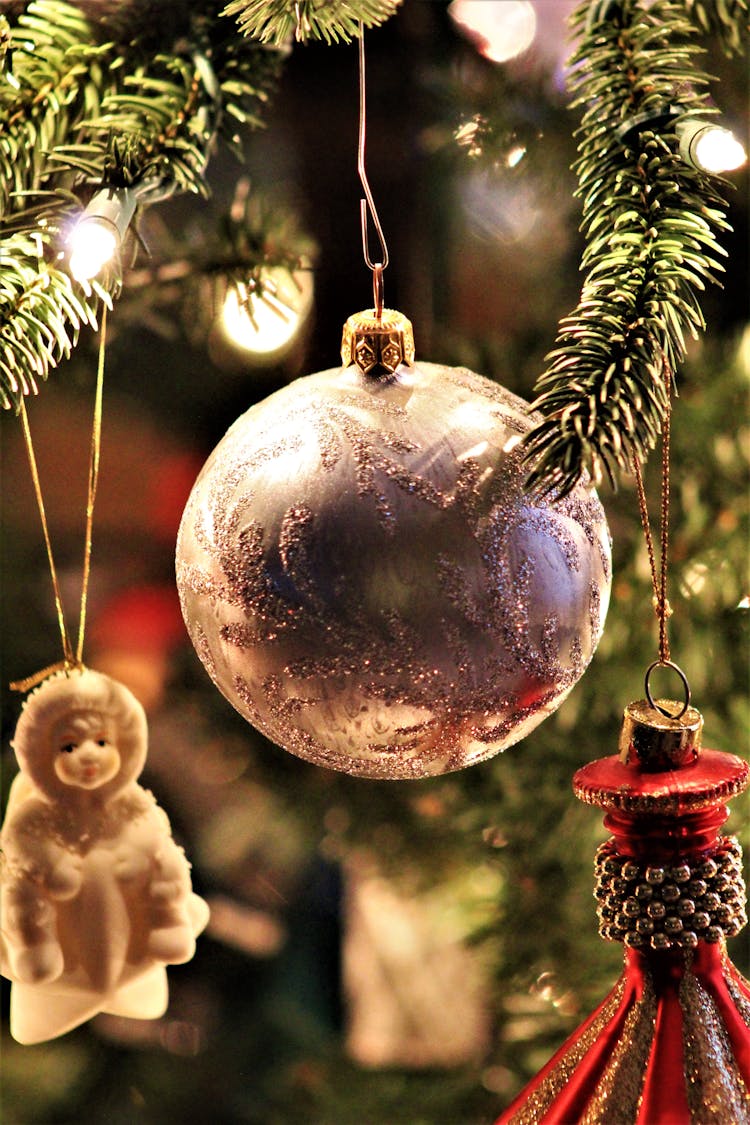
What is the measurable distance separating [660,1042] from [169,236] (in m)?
0.53

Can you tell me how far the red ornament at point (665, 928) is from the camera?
491 mm

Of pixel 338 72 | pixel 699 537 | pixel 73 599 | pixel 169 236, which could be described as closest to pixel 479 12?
pixel 338 72

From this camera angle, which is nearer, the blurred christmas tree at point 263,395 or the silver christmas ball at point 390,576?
the silver christmas ball at point 390,576

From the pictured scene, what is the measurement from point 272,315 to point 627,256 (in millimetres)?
349

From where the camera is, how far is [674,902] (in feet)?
1.65

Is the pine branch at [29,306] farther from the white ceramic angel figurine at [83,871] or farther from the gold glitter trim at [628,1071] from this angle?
the gold glitter trim at [628,1071]

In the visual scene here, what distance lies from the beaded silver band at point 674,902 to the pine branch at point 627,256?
6.8 inches

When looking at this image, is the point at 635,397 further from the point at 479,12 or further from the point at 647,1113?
the point at 479,12

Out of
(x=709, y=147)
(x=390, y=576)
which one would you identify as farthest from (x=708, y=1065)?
(x=709, y=147)

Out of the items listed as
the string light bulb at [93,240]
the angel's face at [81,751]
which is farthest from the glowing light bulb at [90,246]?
the angel's face at [81,751]

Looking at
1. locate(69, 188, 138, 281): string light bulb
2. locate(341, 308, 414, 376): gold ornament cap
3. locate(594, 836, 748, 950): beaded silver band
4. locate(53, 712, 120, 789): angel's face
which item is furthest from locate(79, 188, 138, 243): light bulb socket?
locate(594, 836, 748, 950): beaded silver band

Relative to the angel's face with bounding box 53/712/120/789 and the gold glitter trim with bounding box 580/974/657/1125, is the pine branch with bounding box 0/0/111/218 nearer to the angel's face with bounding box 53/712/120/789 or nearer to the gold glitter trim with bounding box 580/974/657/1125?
the angel's face with bounding box 53/712/120/789

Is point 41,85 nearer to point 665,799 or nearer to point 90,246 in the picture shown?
point 90,246

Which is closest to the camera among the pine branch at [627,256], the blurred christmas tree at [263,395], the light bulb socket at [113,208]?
the pine branch at [627,256]
